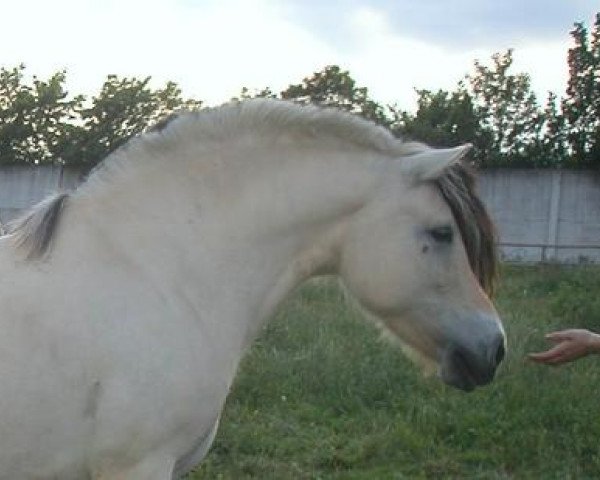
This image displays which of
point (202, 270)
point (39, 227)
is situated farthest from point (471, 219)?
point (39, 227)

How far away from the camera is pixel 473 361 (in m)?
3.09

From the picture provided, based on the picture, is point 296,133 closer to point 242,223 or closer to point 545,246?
point 242,223

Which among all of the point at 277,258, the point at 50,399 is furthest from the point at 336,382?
the point at 50,399

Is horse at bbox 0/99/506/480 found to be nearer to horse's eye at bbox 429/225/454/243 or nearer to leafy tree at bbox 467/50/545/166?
horse's eye at bbox 429/225/454/243

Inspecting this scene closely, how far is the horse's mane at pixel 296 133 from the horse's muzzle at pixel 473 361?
276mm

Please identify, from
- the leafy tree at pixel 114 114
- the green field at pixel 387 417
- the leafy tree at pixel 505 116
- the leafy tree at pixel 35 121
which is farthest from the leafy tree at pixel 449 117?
the green field at pixel 387 417

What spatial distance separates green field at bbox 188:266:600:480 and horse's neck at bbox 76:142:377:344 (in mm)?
2641

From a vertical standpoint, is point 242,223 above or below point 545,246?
above

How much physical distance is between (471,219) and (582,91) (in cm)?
2998

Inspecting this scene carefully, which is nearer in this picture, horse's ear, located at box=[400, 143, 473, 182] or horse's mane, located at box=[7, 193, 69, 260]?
horse's mane, located at box=[7, 193, 69, 260]

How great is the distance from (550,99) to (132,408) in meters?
32.2

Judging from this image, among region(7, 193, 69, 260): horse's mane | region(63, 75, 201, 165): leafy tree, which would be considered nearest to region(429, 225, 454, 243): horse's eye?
region(7, 193, 69, 260): horse's mane

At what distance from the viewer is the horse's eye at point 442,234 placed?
122 inches

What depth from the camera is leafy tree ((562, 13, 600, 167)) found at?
101ft
